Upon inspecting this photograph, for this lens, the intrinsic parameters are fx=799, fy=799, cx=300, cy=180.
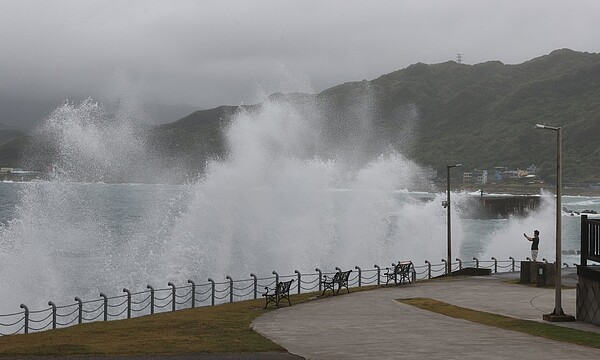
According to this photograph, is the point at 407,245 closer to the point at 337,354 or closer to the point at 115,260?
the point at 115,260

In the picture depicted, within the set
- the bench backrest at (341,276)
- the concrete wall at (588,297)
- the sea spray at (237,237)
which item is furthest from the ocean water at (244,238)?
the concrete wall at (588,297)

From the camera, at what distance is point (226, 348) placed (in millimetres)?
20250

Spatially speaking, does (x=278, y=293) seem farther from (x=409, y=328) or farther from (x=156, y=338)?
(x=156, y=338)

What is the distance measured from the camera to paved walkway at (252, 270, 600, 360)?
19.8m

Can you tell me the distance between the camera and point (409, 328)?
955 inches

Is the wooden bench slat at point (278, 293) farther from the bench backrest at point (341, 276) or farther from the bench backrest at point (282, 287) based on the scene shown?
the bench backrest at point (341, 276)

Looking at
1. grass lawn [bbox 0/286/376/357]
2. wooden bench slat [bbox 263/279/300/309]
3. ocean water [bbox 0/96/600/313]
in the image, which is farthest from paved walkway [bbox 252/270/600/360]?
ocean water [bbox 0/96/600/313]

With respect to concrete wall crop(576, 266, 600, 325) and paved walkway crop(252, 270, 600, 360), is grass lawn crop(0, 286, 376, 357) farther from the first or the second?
concrete wall crop(576, 266, 600, 325)

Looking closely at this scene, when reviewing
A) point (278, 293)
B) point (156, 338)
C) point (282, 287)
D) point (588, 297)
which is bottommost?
point (156, 338)

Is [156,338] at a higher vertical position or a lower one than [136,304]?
higher

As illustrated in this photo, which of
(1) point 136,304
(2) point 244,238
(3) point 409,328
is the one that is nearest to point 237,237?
(2) point 244,238

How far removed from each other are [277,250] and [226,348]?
67.4m

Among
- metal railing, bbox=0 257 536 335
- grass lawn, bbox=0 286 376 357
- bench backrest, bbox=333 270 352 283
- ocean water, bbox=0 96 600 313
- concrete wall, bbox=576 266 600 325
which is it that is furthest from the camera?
ocean water, bbox=0 96 600 313

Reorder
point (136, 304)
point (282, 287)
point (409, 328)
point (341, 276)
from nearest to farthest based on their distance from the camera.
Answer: point (409, 328) → point (282, 287) → point (341, 276) → point (136, 304)
